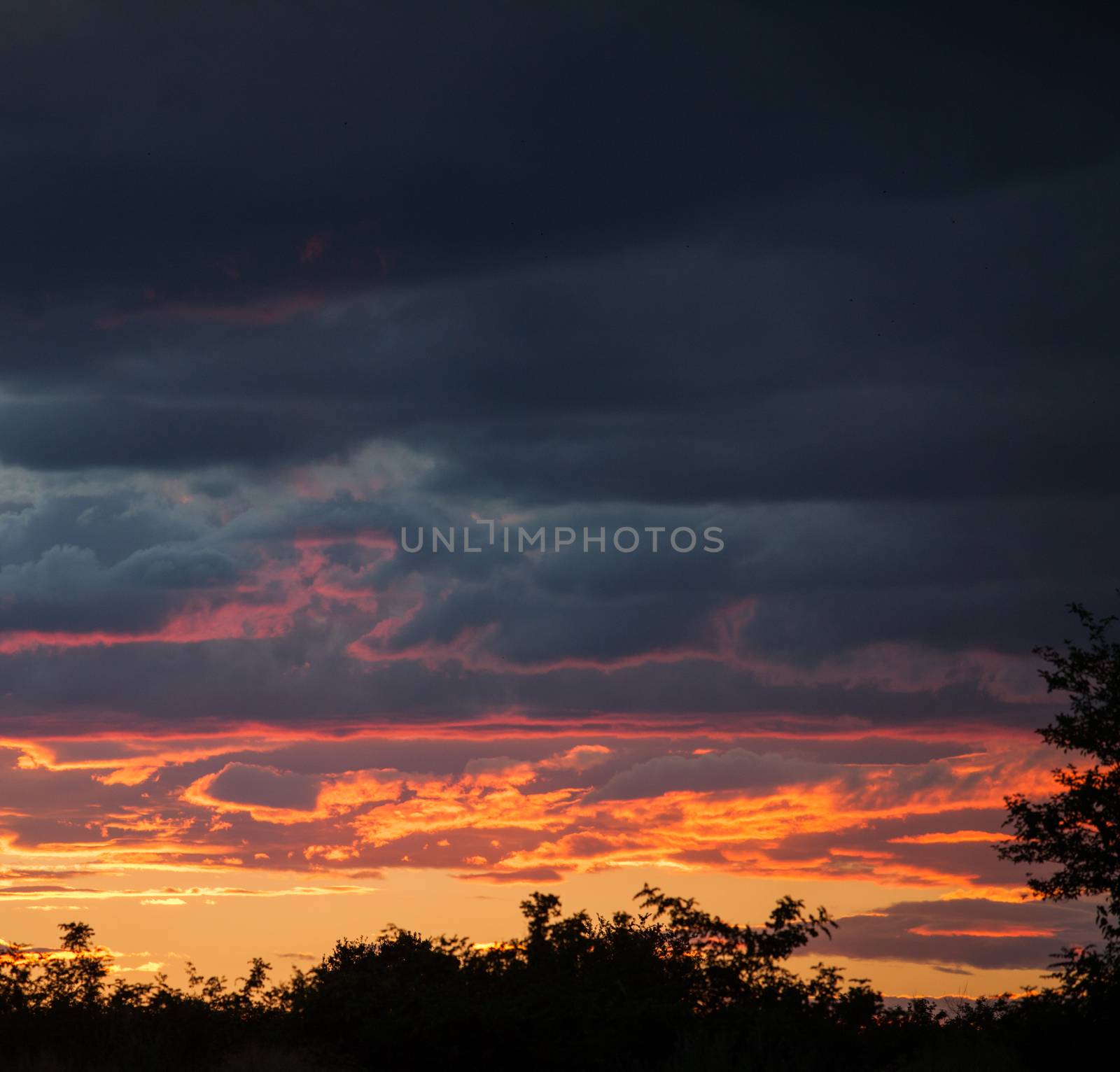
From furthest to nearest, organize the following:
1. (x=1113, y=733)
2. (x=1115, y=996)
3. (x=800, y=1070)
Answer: (x=1113, y=733) → (x=1115, y=996) → (x=800, y=1070)

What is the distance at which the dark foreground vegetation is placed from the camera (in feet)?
132

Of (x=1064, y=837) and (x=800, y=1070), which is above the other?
(x=1064, y=837)

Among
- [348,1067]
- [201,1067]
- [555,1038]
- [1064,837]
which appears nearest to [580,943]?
[555,1038]

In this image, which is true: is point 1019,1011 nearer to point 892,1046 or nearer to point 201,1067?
point 892,1046

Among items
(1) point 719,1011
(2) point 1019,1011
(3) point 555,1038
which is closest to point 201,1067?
(3) point 555,1038

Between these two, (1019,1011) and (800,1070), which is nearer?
(800,1070)

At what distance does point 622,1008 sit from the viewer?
41656 millimetres

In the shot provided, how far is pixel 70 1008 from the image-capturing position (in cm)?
4356

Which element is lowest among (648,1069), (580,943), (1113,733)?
(648,1069)

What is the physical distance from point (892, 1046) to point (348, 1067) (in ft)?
50.4

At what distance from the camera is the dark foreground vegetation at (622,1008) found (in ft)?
132

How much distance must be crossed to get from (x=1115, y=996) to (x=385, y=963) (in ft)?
72.6

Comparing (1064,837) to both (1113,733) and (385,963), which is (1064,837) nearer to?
(1113,733)

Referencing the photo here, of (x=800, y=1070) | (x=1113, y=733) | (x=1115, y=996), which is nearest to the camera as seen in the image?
(x=800, y=1070)
